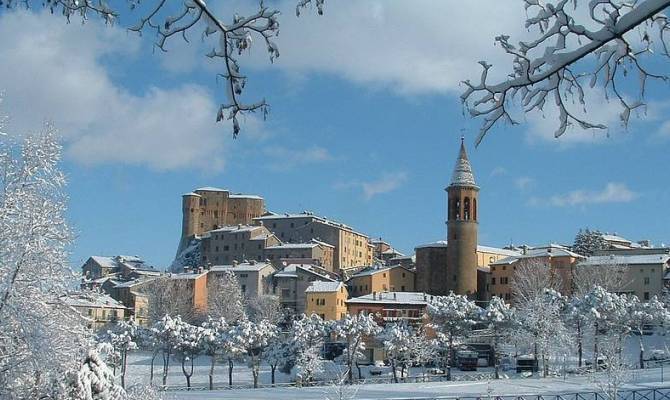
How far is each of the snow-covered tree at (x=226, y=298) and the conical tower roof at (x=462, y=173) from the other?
2159 cm

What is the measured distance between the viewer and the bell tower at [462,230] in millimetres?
71062

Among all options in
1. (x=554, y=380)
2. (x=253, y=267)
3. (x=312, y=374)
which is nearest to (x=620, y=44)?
(x=554, y=380)

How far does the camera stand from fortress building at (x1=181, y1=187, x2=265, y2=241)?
4318 inches

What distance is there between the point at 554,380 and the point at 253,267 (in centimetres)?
4156

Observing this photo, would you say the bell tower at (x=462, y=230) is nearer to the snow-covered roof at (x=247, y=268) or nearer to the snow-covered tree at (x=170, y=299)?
the snow-covered roof at (x=247, y=268)

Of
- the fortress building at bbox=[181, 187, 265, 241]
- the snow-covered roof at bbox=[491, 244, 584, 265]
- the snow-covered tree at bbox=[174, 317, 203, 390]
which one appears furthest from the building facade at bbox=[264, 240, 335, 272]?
the snow-covered tree at bbox=[174, 317, 203, 390]

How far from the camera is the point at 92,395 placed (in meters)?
14.9

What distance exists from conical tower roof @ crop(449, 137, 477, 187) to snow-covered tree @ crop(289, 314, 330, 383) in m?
30.0

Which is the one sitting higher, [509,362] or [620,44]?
[620,44]

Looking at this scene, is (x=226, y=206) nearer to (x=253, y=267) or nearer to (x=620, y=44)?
(x=253, y=267)

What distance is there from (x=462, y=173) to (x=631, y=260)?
16.9 meters

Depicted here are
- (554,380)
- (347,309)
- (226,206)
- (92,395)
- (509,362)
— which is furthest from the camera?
(226,206)

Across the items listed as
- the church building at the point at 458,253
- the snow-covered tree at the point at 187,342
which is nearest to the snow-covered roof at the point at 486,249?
the church building at the point at 458,253

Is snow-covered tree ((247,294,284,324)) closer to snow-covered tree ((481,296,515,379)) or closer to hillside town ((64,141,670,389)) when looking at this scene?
hillside town ((64,141,670,389))
